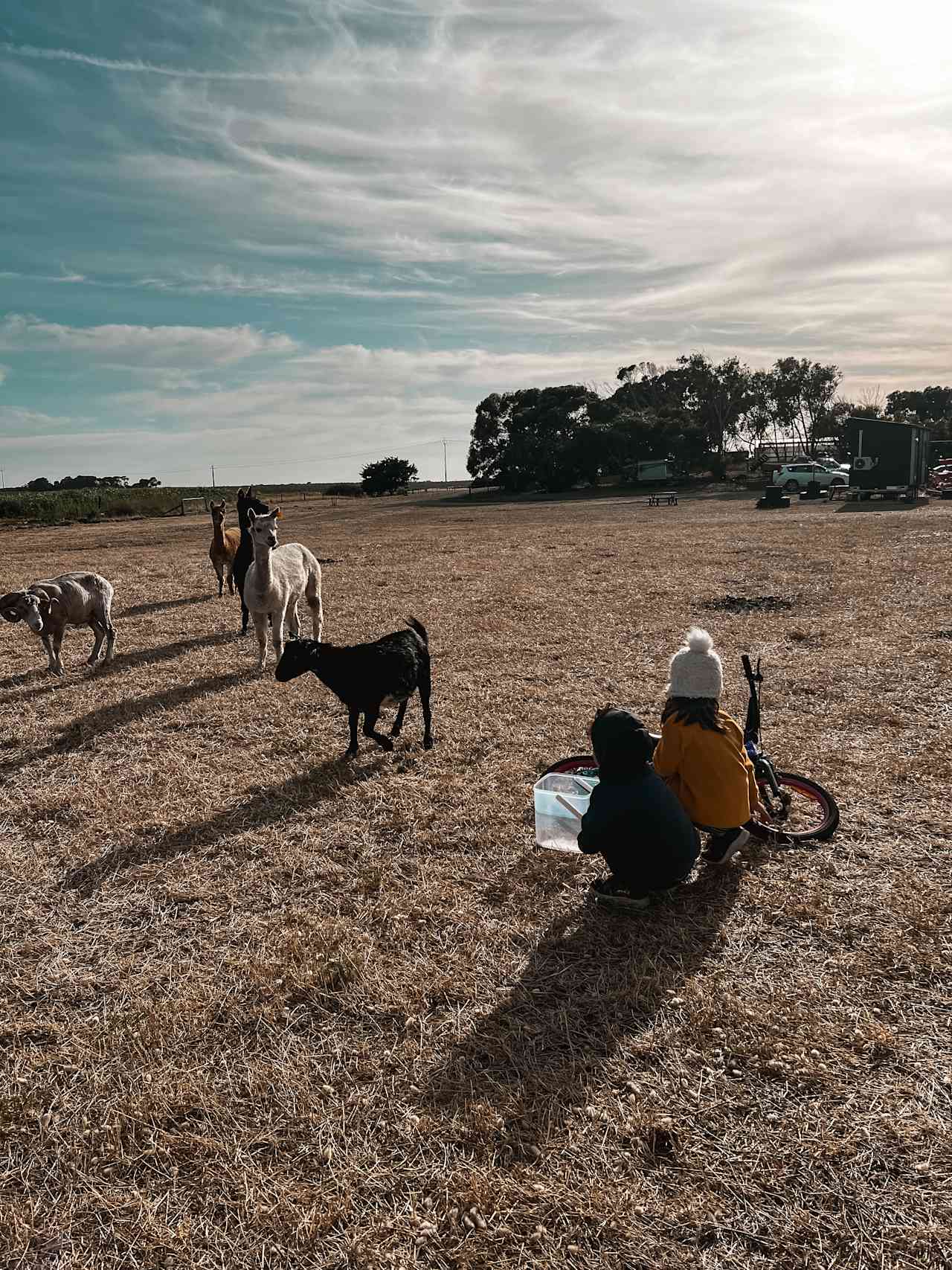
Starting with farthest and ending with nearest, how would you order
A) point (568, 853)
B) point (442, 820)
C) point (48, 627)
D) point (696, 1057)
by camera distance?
point (48, 627), point (442, 820), point (568, 853), point (696, 1057)

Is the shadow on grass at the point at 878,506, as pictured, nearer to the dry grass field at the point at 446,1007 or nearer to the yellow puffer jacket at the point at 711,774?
the dry grass field at the point at 446,1007

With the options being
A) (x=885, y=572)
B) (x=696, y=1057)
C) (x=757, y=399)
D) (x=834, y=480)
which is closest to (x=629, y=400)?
(x=757, y=399)

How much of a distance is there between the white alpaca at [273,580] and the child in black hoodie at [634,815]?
16.0ft

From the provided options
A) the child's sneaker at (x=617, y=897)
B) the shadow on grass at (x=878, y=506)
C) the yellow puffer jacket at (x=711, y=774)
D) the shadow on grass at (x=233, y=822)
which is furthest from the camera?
the shadow on grass at (x=878, y=506)

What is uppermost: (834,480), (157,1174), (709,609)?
(834,480)

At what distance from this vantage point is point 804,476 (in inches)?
1695

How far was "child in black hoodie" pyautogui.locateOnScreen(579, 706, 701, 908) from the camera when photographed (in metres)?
3.64

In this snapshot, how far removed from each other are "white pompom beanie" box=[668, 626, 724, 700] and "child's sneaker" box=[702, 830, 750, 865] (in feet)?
2.52

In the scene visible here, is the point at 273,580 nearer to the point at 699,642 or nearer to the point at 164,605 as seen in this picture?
the point at 699,642

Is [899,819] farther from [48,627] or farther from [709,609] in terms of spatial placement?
[48,627]

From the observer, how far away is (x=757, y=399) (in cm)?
6456

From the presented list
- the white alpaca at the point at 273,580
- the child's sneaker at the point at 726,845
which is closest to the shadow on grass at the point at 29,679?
the white alpaca at the point at 273,580

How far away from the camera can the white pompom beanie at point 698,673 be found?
4047 mm

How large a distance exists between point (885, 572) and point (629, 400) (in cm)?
5934
